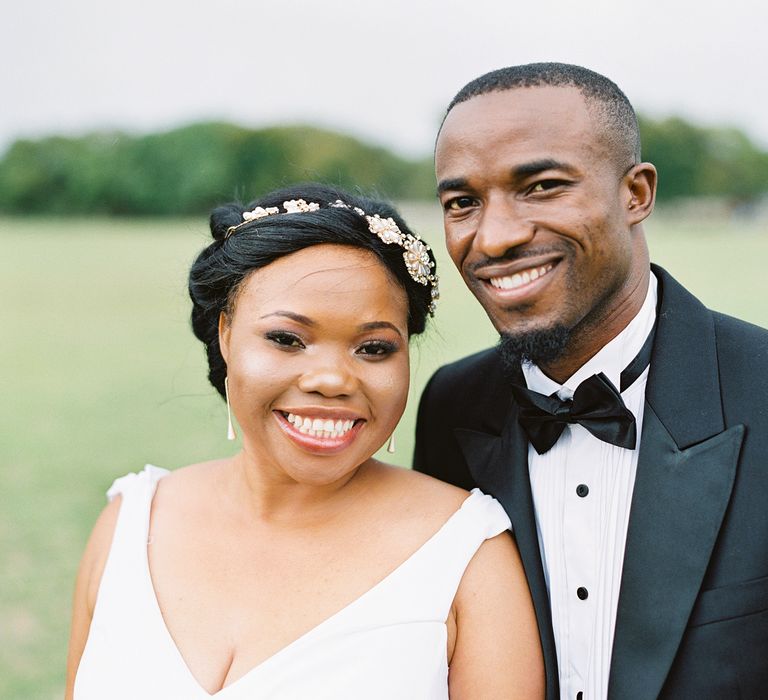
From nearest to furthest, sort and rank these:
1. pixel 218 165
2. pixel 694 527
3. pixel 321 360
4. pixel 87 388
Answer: pixel 694 527 < pixel 321 360 < pixel 87 388 < pixel 218 165

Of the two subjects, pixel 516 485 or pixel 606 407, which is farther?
pixel 516 485

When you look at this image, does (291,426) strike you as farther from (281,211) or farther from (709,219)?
(709,219)

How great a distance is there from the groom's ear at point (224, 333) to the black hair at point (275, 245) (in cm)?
2

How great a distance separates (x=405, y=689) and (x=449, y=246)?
1277mm

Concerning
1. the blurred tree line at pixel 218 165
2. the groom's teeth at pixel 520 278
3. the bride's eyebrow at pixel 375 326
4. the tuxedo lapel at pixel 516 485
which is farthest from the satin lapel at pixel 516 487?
the blurred tree line at pixel 218 165

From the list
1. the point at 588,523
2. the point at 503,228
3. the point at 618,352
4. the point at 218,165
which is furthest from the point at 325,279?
the point at 218,165

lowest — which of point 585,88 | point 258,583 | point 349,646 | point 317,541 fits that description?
point 349,646

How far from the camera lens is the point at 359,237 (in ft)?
8.14

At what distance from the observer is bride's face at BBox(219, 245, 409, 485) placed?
2375mm

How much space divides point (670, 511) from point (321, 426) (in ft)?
3.19

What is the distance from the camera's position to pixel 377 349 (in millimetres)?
2469

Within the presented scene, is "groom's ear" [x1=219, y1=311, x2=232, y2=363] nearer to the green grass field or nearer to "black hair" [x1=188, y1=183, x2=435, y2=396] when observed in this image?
"black hair" [x1=188, y1=183, x2=435, y2=396]

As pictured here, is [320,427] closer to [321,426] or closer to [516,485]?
[321,426]

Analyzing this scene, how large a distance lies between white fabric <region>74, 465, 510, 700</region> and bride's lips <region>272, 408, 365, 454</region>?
394mm
